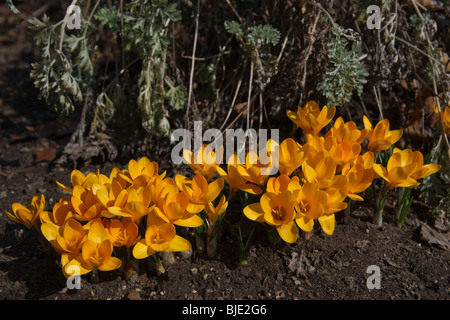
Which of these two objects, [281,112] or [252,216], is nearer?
[252,216]

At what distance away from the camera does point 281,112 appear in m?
2.45

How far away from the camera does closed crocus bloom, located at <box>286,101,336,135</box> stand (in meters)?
1.99

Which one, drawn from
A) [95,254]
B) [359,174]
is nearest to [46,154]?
[95,254]

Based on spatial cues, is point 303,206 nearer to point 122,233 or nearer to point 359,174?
point 359,174

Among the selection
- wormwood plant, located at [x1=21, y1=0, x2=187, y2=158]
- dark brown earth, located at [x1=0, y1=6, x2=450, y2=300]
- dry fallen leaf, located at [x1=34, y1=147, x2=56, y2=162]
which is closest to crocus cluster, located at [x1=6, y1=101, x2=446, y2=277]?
dark brown earth, located at [x1=0, y1=6, x2=450, y2=300]

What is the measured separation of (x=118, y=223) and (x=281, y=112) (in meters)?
1.09

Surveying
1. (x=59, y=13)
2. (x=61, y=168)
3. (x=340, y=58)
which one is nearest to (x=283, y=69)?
(x=340, y=58)

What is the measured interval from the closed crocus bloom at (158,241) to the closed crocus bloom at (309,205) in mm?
417

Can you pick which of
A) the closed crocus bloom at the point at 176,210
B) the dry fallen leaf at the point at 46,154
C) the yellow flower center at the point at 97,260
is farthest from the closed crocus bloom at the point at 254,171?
the dry fallen leaf at the point at 46,154

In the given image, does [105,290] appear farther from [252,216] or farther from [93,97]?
[93,97]

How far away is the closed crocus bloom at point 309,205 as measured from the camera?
169 cm

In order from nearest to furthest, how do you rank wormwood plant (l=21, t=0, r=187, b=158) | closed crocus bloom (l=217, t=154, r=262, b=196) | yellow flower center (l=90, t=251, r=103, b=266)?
yellow flower center (l=90, t=251, r=103, b=266) < closed crocus bloom (l=217, t=154, r=262, b=196) < wormwood plant (l=21, t=0, r=187, b=158)

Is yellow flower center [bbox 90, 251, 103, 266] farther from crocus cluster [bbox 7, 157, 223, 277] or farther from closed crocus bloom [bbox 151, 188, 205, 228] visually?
closed crocus bloom [bbox 151, 188, 205, 228]

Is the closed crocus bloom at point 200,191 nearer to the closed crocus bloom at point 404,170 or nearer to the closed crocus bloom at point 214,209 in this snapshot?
the closed crocus bloom at point 214,209
